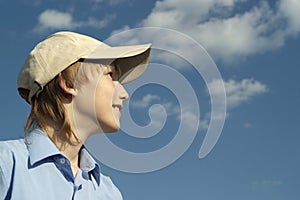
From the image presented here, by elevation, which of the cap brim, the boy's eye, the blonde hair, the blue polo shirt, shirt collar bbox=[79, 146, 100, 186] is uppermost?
the cap brim

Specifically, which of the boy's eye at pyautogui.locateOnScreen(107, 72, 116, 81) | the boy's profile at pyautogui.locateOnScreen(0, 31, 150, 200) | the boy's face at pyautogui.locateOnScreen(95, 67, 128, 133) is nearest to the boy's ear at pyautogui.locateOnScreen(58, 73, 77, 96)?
the boy's profile at pyautogui.locateOnScreen(0, 31, 150, 200)

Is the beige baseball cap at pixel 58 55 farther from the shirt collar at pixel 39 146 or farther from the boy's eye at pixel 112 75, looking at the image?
the shirt collar at pixel 39 146

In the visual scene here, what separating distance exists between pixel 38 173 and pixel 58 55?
2.10ft

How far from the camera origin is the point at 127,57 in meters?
3.59

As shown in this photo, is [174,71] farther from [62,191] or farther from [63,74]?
[62,191]

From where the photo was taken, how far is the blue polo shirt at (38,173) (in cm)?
302

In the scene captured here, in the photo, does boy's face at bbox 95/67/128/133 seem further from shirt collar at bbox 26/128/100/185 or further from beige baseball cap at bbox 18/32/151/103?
shirt collar at bbox 26/128/100/185

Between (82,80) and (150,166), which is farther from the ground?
(82,80)

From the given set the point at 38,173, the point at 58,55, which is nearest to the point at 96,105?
the point at 58,55

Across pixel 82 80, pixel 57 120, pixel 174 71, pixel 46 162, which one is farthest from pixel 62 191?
pixel 174 71

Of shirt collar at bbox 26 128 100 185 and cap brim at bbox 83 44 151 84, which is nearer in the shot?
shirt collar at bbox 26 128 100 185

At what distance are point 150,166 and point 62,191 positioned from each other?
0.46 m

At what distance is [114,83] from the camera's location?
11.3ft

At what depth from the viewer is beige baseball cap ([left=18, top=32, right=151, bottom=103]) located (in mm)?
3320
